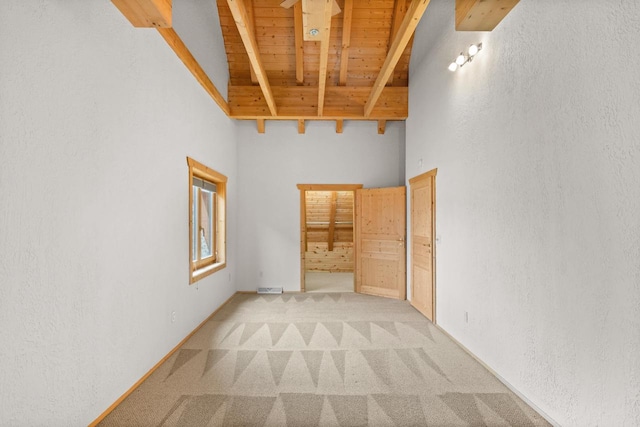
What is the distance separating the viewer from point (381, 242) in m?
5.87

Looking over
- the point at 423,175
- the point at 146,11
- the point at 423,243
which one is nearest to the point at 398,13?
the point at 423,175

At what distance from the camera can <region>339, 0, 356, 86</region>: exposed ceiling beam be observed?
466 cm

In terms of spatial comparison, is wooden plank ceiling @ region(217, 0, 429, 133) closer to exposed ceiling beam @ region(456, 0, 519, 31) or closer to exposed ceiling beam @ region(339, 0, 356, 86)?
exposed ceiling beam @ region(339, 0, 356, 86)

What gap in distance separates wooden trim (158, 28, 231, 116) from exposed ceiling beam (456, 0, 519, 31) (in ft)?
8.72

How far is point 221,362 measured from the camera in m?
3.07

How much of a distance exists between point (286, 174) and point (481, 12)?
436 centimetres

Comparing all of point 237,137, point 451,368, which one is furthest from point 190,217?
point 451,368

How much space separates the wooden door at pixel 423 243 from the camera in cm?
436

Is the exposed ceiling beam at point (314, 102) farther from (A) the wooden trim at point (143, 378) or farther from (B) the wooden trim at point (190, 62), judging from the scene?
(A) the wooden trim at point (143, 378)

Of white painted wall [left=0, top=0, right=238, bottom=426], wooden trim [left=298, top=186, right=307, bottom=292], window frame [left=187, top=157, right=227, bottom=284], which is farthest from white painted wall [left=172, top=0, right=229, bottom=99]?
wooden trim [left=298, top=186, right=307, bottom=292]

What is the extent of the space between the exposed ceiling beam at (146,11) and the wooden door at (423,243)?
3448mm

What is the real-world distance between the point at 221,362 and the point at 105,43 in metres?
2.81

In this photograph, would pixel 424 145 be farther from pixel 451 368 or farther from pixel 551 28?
pixel 451 368

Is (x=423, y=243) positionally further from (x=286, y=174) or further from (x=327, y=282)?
(x=327, y=282)
